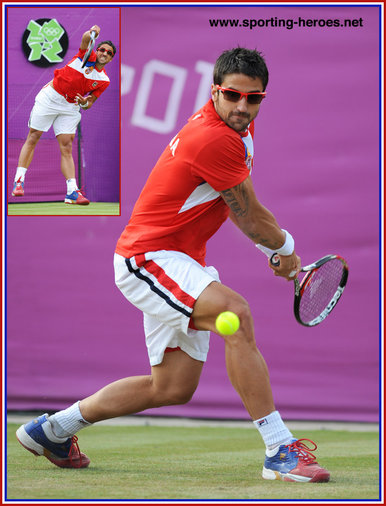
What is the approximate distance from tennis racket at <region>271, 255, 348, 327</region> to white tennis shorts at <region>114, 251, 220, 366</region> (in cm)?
42

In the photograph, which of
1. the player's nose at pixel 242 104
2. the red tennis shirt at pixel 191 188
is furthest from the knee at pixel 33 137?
the player's nose at pixel 242 104

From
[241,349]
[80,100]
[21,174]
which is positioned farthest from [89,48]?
[241,349]

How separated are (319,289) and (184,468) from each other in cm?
105

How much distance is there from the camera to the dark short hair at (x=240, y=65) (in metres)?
3.29

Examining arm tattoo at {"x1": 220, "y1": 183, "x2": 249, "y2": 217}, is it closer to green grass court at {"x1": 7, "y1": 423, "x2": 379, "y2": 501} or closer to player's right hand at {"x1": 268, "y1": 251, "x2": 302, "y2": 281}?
player's right hand at {"x1": 268, "y1": 251, "x2": 302, "y2": 281}

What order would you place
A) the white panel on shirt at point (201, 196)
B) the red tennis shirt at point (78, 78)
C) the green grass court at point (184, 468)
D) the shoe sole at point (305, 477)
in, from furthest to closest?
the red tennis shirt at point (78, 78) → the white panel on shirt at point (201, 196) → the shoe sole at point (305, 477) → the green grass court at point (184, 468)

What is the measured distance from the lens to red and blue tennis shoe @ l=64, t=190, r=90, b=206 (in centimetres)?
A: 530

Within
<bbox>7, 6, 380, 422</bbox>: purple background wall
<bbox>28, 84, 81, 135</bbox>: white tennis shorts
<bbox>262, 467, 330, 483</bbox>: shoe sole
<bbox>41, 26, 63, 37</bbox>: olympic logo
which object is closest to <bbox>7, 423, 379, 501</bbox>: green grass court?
<bbox>262, 467, 330, 483</bbox>: shoe sole

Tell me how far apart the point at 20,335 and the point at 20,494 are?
2760 millimetres

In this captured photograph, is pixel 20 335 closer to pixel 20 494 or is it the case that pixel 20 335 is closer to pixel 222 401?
pixel 222 401

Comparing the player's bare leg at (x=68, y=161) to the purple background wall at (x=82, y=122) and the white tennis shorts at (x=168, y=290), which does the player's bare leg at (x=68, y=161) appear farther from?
the white tennis shorts at (x=168, y=290)

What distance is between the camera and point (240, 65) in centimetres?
329

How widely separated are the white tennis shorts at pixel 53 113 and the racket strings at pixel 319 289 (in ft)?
7.06

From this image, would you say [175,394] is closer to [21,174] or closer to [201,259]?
[201,259]
